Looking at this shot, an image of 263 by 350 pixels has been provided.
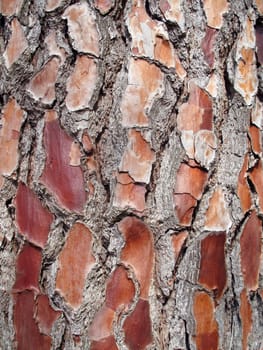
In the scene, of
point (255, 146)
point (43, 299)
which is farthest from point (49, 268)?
point (255, 146)

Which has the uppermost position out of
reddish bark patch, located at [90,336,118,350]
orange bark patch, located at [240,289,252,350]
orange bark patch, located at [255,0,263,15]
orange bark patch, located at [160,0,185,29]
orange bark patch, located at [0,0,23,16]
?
orange bark patch, located at [255,0,263,15]

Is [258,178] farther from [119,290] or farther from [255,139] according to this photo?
[119,290]

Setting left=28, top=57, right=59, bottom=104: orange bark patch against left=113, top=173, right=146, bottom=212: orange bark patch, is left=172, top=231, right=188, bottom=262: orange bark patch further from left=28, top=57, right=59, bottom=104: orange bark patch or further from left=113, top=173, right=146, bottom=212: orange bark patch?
left=28, top=57, right=59, bottom=104: orange bark patch

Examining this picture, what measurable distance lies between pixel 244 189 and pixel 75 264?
0.85 ft

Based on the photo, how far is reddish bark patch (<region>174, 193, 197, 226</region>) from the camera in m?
0.95

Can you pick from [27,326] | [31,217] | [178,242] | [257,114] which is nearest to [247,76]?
[257,114]

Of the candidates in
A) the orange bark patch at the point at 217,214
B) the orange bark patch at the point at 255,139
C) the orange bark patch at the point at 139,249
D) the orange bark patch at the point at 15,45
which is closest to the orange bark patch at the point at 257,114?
the orange bark patch at the point at 255,139

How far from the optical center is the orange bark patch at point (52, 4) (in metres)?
0.98

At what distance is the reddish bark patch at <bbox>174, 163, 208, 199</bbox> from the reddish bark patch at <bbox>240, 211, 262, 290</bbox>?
98 mm

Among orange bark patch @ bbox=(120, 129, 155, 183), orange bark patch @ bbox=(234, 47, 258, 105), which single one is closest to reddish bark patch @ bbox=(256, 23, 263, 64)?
orange bark patch @ bbox=(234, 47, 258, 105)

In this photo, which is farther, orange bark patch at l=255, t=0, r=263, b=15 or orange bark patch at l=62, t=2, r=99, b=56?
orange bark patch at l=255, t=0, r=263, b=15

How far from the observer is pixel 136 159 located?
3.11 feet

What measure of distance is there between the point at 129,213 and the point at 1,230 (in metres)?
0.19

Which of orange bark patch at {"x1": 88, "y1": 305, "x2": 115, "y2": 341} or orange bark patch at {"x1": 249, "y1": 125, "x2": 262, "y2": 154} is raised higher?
orange bark patch at {"x1": 249, "y1": 125, "x2": 262, "y2": 154}
